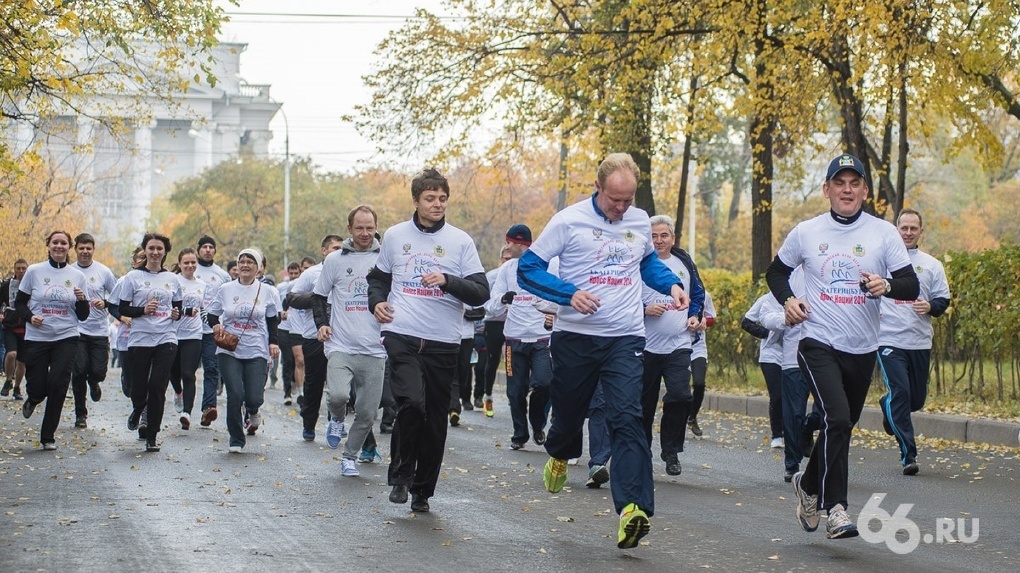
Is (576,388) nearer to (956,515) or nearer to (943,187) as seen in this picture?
(956,515)

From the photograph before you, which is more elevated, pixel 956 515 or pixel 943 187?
pixel 943 187

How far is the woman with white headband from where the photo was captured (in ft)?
44.0

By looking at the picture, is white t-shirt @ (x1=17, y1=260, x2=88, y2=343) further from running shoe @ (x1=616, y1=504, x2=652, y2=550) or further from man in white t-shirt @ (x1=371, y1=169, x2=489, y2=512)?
running shoe @ (x1=616, y1=504, x2=652, y2=550)

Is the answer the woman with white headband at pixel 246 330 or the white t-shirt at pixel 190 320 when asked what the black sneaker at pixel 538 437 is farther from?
the white t-shirt at pixel 190 320

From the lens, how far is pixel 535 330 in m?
14.2

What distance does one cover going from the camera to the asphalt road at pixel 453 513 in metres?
7.03

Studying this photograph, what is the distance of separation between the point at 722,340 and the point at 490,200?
40.9 m

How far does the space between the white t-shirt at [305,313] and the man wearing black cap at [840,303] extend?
5174mm

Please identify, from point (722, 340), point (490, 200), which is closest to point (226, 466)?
point (722, 340)

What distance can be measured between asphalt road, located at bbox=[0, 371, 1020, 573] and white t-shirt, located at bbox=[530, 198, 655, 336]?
3.75 feet

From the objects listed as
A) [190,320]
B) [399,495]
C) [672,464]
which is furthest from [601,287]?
[190,320]

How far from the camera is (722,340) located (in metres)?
22.4

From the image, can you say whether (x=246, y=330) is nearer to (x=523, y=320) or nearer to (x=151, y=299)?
(x=151, y=299)

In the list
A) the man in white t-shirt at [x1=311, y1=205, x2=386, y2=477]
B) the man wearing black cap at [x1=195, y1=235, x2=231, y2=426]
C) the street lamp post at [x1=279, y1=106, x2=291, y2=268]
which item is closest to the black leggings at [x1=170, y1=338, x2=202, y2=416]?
the man wearing black cap at [x1=195, y1=235, x2=231, y2=426]
